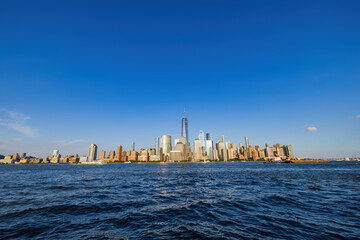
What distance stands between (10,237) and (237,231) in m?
15.1

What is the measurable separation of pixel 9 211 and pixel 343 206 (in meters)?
34.9

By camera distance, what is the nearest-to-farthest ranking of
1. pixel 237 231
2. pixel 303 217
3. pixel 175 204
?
pixel 237 231 < pixel 303 217 < pixel 175 204

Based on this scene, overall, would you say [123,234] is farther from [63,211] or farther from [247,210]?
[247,210]

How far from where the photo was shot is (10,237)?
10.2 meters

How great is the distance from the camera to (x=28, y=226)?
11938 mm

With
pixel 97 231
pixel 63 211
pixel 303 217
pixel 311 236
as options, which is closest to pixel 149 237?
pixel 97 231

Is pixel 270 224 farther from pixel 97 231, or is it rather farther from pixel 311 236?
pixel 97 231

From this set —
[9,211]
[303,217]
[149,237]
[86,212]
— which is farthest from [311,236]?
[9,211]

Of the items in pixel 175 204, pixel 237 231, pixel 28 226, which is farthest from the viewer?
pixel 175 204

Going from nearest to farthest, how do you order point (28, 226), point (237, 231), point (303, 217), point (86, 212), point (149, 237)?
point (149, 237) → point (237, 231) → point (28, 226) → point (303, 217) → point (86, 212)

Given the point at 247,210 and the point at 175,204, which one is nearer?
the point at 247,210

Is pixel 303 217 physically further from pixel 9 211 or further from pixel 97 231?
pixel 9 211

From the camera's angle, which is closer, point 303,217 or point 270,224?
point 270,224

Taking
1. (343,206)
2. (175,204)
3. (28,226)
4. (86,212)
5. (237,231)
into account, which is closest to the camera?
(237,231)
